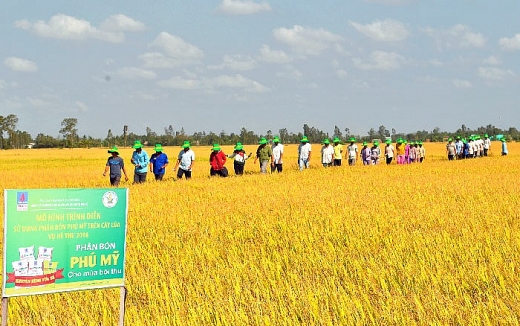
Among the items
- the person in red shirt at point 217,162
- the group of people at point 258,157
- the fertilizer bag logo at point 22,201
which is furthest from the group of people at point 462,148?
the fertilizer bag logo at point 22,201

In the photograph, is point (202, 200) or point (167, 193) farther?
point (167, 193)

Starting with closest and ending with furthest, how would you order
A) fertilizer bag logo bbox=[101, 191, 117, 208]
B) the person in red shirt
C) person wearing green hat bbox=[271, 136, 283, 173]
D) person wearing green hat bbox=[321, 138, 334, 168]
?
fertilizer bag logo bbox=[101, 191, 117, 208], the person in red shirt, person wearing green hat bbox=[271, 136, 283, 173], person wearing green hat bbox=[321, 138, 334, 168]

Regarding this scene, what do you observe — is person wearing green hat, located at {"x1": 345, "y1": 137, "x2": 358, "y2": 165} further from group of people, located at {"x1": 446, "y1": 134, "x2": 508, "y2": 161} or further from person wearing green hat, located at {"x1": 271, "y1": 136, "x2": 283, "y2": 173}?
group of people, located at {"x1": 446, "y1": 134, "x2": 508, "y2": 161}

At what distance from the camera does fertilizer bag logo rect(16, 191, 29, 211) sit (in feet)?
14.6

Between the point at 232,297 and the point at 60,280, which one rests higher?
the point at 60,280

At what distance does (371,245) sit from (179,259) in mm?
2488

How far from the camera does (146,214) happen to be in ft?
39.0

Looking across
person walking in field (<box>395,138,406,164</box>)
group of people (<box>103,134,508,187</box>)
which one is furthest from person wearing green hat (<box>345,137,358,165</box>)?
person walking in field (<box>395,138,406,164</box>)

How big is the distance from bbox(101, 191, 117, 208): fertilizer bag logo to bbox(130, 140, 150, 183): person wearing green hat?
13128 mm

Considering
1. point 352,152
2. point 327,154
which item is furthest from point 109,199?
point 352,152

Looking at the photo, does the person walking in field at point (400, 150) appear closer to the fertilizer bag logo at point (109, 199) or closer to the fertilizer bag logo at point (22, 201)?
the fertilizer bag logo at point (109, 199)

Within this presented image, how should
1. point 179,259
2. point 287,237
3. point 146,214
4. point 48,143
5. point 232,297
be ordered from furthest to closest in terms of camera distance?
1. point 48,143
2. point 146,214
3. point 287,237
4. point 179,259
5. point 232,297

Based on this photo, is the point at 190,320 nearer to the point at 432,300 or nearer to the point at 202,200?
the point at 432,300

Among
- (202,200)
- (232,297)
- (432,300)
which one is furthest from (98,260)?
(202,200)
